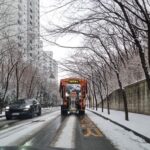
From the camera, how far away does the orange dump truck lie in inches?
1662

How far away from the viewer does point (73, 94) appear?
42344 mm

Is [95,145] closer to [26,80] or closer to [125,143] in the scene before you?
[125,143]

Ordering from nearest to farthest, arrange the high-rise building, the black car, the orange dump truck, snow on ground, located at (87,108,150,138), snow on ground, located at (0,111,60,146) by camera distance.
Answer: snow on ground, located at (0,111,60,146) → snow on ground, located at (87,108,150,138) → the high-rise building → the black car → the orange dump truck

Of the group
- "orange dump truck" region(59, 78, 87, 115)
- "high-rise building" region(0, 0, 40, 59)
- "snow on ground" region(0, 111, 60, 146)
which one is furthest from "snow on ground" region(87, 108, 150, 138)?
"orange dump truck" region(59, 78, 87, 115)

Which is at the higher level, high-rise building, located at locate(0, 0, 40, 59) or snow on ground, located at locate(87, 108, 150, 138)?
high-rise building, located at locate(0, 0, 40, 59)

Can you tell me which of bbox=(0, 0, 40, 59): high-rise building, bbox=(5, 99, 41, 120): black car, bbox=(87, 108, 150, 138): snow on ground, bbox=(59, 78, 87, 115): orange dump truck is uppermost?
bbox=(0, 0, 40, 59): high-rise building

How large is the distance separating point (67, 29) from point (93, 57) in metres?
31.7

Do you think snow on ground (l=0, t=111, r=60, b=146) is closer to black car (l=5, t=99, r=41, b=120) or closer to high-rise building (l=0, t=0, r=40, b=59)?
high-rise building (l=0, t=0, r=40, b=59)

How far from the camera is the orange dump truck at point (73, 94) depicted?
42219mm

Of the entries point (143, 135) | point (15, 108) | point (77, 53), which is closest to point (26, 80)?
point (77, 53)

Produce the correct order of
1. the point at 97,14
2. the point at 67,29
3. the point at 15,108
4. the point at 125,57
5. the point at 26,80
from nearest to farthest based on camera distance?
the point at 67,29
the point at 97,14
the point at 15,108
the point at 125,57
the point at 26,80

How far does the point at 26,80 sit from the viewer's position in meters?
72.2

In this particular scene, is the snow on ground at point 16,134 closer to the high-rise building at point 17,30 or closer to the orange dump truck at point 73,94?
the high-rise building at point 17,30

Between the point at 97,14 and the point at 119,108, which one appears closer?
the point at 97,14
